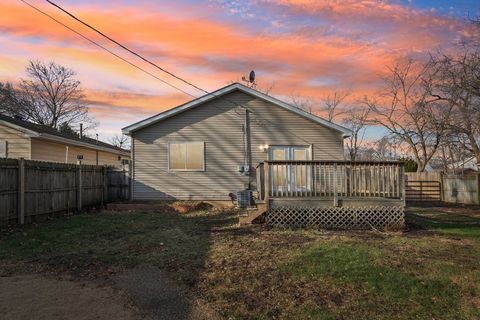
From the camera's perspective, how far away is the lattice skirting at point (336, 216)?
10.6 meters

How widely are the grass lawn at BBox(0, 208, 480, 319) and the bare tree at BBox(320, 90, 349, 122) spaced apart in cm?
3406

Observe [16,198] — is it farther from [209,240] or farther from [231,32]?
[231,32]

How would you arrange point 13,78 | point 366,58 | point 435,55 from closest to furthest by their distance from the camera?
1. point 366,58
2. point 435,55
3. point 13,78

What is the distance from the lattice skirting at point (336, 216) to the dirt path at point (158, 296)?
5104mm

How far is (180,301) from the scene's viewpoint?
4738 mm

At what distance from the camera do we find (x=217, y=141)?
16.4 m

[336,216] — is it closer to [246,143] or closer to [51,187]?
[246,143]

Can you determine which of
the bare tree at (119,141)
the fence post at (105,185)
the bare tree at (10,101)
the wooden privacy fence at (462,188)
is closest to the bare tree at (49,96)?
the bare tree at (10,101)

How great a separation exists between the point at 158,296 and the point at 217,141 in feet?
38.7

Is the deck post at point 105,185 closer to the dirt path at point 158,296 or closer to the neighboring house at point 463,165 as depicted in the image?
the dirt path at point 158,296

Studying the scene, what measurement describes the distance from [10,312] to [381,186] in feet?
29.9

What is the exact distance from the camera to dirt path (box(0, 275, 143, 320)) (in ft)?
14.1

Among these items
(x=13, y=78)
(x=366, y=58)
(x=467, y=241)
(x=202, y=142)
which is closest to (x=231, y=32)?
(x=202, y=142)

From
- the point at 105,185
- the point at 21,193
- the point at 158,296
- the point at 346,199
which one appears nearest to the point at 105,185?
the point at 105,185
